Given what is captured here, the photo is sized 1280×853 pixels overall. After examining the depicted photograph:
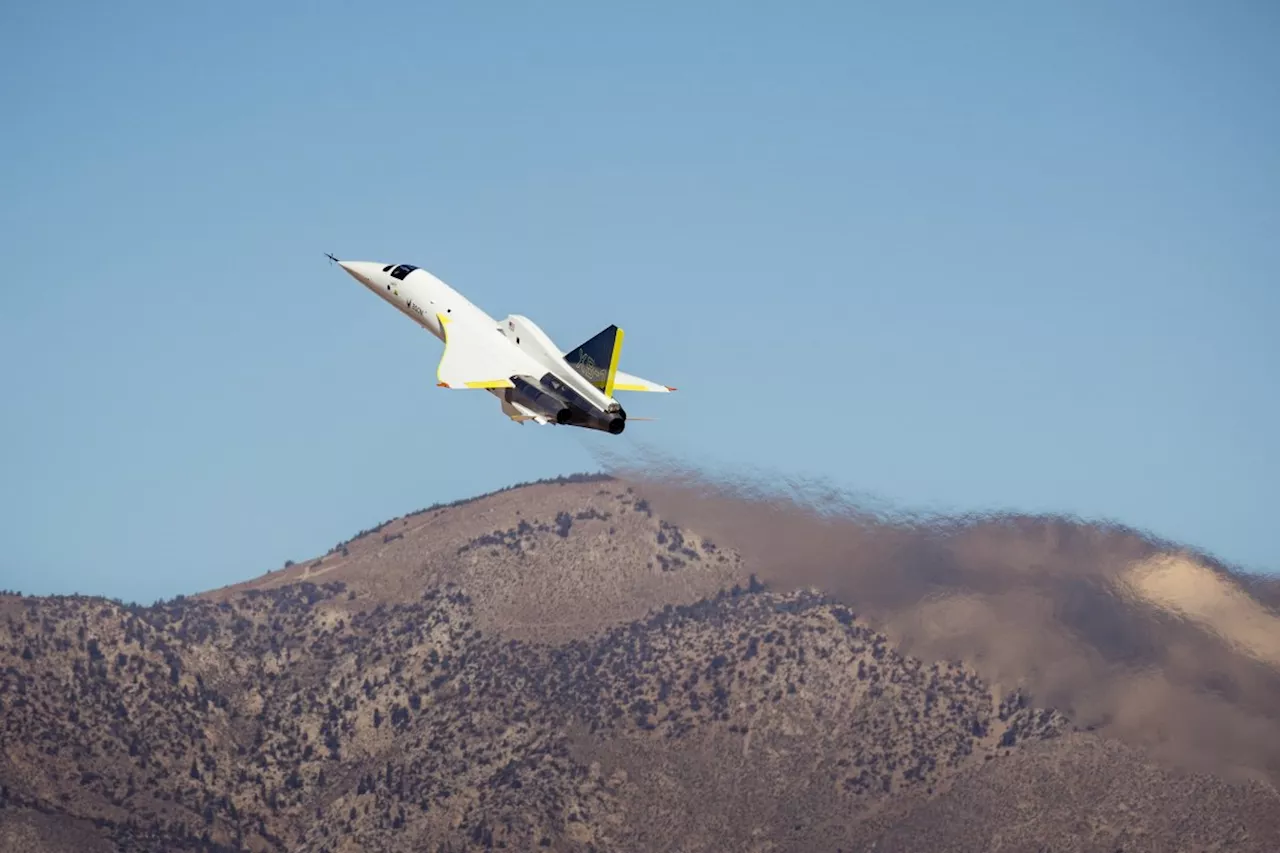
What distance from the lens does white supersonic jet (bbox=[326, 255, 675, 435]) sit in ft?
286

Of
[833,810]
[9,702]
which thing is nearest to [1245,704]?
[833,810]

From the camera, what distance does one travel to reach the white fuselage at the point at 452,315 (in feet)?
293

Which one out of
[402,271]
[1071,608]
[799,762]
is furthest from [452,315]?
[799,762]

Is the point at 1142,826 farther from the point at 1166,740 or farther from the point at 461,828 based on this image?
the point at 461,828

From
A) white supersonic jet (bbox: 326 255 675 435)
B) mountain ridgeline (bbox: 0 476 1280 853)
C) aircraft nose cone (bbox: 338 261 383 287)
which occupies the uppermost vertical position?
aircraft nose cone (bbox: 338 261 383 287)

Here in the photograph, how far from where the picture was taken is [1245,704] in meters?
150

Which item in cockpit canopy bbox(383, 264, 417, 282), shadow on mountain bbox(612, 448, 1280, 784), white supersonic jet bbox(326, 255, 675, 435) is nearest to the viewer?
white supersonic jet bbox(326, 255, 675, 435)

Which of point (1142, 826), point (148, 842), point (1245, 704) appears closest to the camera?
point (1245, 704)

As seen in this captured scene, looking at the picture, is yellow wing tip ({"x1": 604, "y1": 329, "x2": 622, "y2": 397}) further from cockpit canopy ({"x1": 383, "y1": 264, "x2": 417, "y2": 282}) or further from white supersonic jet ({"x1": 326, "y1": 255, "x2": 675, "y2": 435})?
cockpit canopy ({"x1": 383, "y1": 264, "x2": 417, "y2": 282})

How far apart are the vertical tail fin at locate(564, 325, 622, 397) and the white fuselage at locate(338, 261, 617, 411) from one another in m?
0.56

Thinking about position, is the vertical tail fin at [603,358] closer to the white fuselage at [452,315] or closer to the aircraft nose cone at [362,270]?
the white fuselage at [452,315]

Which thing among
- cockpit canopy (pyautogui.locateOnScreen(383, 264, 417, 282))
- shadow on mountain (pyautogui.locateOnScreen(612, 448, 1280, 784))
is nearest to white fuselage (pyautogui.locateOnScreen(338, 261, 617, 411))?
cockpit canopy (pyautogui.locateOnScreen(383, 264, 417, 282))

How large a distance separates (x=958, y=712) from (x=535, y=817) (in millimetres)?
43695

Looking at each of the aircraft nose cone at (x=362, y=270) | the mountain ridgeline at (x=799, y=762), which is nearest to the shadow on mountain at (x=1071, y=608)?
the mountain ridgeline at (x=799, y=762)
